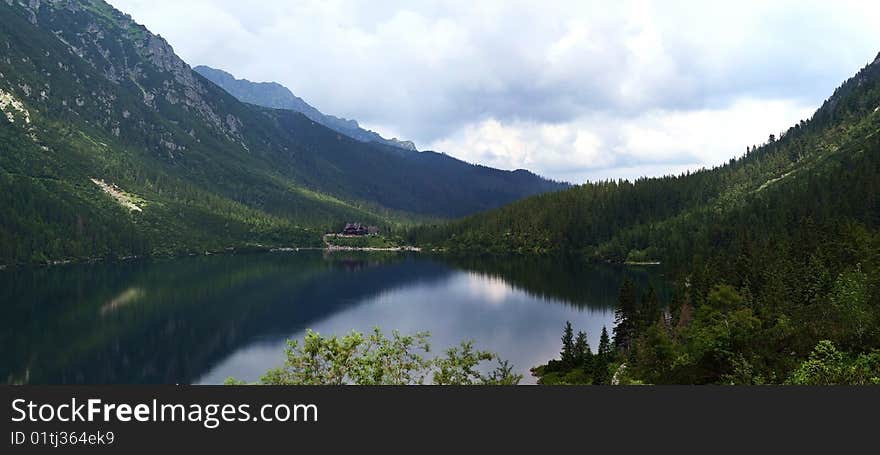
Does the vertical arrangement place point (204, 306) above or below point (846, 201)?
below

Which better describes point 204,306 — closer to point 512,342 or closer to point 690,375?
point 512,342

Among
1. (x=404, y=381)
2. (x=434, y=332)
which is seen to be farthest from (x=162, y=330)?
(x=404, y=381)

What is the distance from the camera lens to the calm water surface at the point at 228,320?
9662cm

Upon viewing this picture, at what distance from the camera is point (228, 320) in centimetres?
13925

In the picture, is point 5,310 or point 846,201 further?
point 846,201

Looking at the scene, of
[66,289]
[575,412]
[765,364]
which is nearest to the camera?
[575,412]

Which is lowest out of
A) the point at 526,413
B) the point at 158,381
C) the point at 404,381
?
the point at 158,381

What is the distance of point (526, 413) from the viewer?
18.8m

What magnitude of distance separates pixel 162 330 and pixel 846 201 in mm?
167797

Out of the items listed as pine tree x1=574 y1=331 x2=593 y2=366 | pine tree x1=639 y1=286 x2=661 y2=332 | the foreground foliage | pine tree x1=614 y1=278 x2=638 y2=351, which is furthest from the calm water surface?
the foreground foliage

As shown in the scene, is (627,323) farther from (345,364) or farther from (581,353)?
(345,364)

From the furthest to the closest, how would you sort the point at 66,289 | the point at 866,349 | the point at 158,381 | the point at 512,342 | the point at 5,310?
the point at 66,289 → the point at 5,310 → the point at 512,342 → the point at 158,381 → the point at 866,349

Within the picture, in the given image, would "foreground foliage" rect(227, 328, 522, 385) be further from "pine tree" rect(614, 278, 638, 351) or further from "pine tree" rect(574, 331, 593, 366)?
"pine tree" rect(614, 278, 638, 351)

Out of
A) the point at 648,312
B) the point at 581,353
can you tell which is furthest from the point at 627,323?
the point at 581,353
